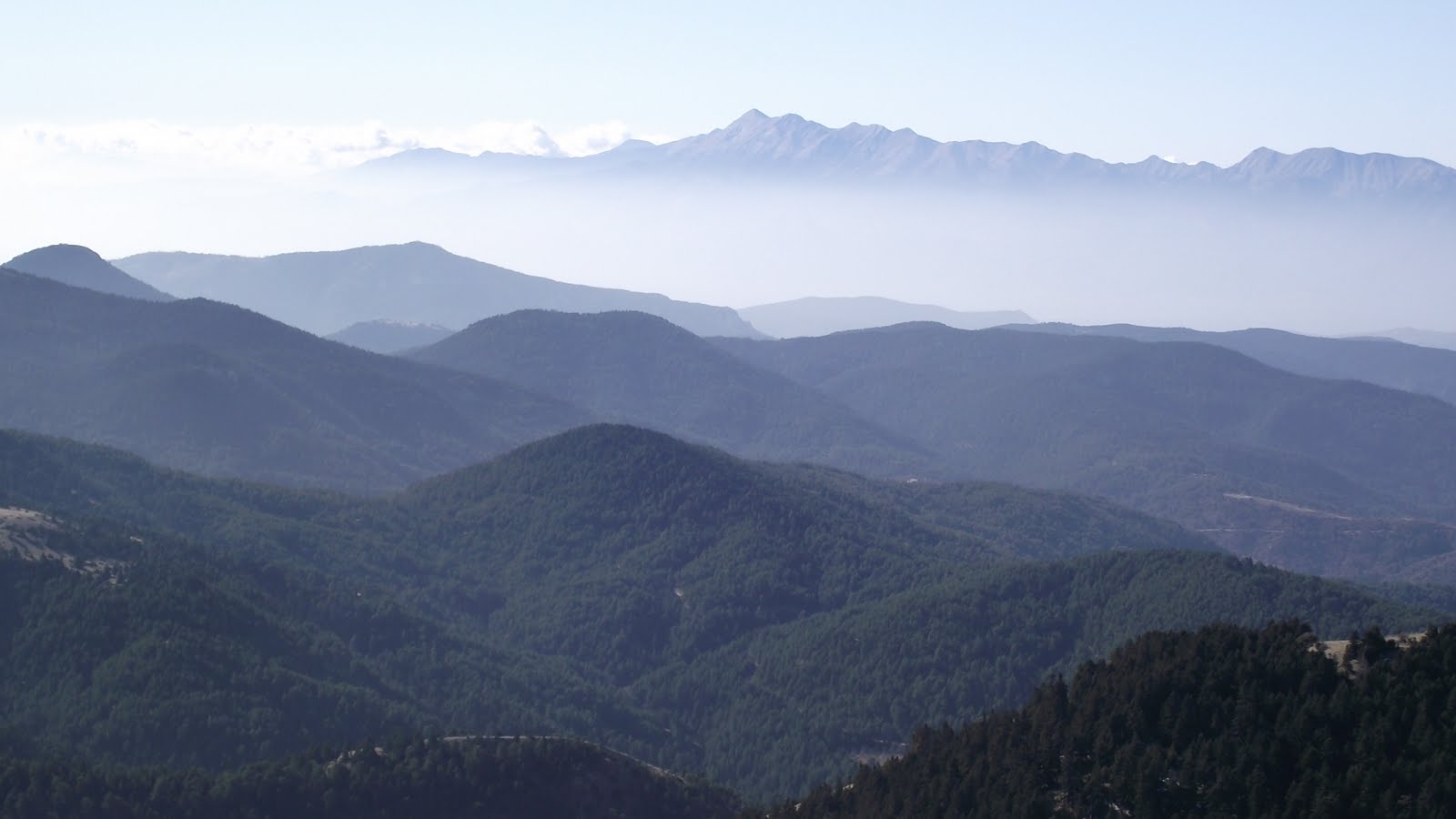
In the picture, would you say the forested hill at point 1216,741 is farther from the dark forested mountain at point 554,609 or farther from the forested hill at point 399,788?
the dark forested mountain at point 554,609

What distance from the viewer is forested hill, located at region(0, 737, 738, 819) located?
6438 centimetres

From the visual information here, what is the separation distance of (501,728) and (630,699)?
60.2ft

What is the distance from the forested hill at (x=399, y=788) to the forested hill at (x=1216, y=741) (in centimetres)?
1371

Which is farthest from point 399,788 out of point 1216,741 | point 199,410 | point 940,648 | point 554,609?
point 199,410

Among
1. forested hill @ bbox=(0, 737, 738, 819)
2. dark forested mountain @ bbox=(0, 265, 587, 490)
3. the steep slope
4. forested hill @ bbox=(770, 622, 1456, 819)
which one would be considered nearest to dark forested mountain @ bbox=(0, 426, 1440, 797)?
the steep slope

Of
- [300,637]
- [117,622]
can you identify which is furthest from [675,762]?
[117,622]

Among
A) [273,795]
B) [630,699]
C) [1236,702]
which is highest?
[1236,702]

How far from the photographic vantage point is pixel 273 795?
220 feet

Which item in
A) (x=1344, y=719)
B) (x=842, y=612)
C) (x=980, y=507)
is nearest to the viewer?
(x=1344, y=719)

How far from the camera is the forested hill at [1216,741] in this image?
4928 centimetres

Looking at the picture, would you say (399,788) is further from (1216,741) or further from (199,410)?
(199,410)

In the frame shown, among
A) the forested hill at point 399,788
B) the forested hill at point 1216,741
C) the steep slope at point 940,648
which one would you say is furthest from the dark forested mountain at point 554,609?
the forested hill at point 1216,741

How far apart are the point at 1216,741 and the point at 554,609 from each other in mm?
73976

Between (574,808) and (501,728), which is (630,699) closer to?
(501,728)
